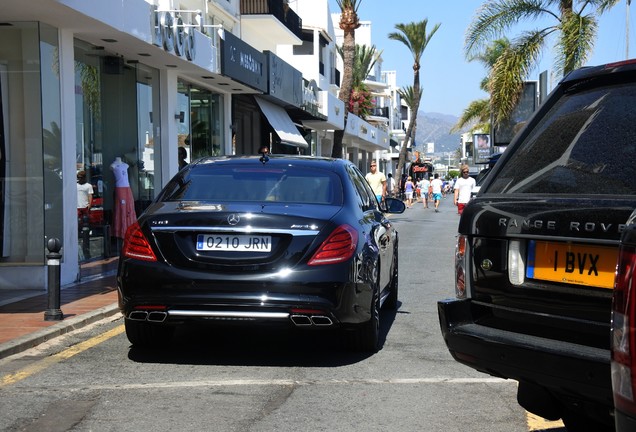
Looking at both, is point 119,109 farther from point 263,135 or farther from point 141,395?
point 263,135

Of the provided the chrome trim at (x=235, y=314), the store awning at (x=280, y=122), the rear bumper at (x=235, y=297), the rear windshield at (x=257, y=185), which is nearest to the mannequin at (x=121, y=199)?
the rear windshield at (x=257, y=185)

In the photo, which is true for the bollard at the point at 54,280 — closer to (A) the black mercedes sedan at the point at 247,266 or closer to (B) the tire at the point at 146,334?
(B) the tire at the point at 146,334

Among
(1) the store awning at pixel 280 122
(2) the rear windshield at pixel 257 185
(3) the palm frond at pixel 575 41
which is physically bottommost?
(2) the rear windshield at pixel 257 185

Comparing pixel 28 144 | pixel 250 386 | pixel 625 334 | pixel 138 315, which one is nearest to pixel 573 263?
pixel 625 334

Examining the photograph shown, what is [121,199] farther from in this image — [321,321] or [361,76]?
[361,76]

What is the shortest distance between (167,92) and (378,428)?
13.9 meters

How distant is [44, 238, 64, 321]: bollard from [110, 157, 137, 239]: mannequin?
6.90 metres

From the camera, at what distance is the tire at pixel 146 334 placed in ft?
22.9

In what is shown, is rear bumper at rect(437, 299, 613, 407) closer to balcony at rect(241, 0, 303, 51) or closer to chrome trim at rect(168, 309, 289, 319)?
chrome trim at rect(168, 309, 289, 319)

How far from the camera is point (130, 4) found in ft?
43.2

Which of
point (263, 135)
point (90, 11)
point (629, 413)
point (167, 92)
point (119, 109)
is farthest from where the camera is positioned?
point (263, 135)

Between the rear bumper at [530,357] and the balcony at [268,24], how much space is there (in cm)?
2364

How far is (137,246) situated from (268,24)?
2266 centimetres

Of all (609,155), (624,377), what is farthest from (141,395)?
(624,377)
